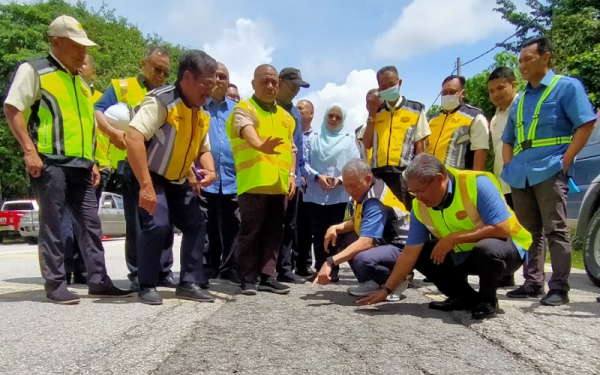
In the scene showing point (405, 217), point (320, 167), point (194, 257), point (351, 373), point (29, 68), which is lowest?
point (351, 373)

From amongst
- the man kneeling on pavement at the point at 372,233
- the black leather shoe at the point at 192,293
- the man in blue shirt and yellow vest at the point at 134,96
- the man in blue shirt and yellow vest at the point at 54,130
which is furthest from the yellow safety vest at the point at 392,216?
the man in blue shirt and yellow vest at the point at 54,130

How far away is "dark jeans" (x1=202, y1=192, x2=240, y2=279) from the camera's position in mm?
5188

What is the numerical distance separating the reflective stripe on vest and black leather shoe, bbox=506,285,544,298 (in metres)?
1.04

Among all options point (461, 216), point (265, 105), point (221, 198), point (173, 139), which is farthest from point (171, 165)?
point (461, 216)

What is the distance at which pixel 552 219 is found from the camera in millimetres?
3996

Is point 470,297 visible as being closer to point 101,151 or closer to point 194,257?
point 194,257

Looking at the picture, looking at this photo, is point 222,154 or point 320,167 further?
point 320,167

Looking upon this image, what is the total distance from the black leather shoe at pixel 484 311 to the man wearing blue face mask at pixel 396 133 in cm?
168

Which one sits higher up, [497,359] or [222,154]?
[222,154]

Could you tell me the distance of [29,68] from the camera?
3.80 meters

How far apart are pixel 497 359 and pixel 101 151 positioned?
4.22 m

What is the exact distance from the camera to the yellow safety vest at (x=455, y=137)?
200 inches

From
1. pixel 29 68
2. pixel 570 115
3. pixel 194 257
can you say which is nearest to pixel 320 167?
pixel 194 257

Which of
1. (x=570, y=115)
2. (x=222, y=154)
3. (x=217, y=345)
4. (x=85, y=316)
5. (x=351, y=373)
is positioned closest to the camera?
(x=351, y=373)
